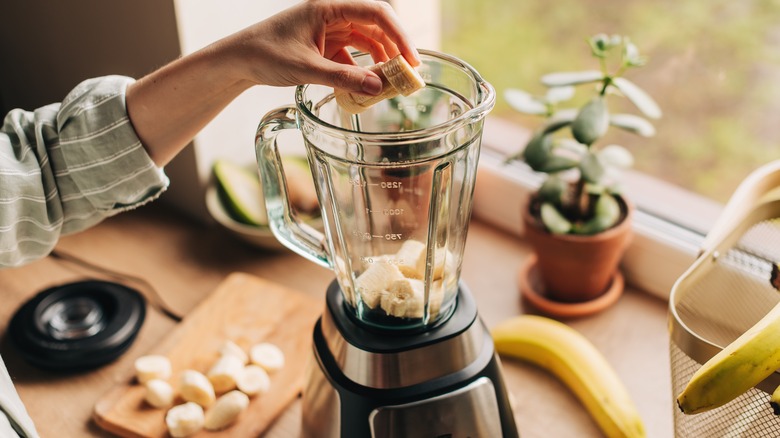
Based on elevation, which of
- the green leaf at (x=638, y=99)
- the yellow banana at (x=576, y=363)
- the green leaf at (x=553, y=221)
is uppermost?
the green leaf at (x=638, y=99)

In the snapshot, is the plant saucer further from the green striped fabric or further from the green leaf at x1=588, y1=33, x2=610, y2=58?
the green striped fabric

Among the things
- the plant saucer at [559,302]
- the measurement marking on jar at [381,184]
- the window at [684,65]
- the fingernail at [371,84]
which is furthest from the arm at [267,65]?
the window at [684,65]

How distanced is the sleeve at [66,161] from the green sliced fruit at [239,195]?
0.30 meters

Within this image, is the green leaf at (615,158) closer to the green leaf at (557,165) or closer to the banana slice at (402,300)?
the green leaf at (557,165)


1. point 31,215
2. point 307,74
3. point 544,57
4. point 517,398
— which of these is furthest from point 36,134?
point 544,57

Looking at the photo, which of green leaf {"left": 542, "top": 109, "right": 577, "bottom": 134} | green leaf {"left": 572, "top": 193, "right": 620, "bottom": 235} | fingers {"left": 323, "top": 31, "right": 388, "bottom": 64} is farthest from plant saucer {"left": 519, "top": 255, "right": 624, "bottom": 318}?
fingers {"left": 323, "top": 31, "right": 388, "bottom": 64}

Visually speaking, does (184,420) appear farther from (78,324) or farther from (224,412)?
(78,324)

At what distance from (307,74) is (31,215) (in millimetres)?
336

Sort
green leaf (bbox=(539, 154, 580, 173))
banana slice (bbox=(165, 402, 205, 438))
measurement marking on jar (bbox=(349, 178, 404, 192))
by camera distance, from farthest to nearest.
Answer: green leaf (bbox=(539, 154, 580, 173)) < banana slice (bbox=(165, 402, 205, 438)) < measurement marking on jar (bbox=(349, 178, 404, 192))

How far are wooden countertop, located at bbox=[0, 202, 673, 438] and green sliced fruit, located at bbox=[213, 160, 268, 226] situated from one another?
0.22 ft

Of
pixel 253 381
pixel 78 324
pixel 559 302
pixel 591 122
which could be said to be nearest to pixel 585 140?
pixel 591 122

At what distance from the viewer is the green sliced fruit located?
42.8 inches

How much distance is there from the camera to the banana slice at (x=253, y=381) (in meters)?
0.88

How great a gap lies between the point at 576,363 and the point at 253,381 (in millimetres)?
374
